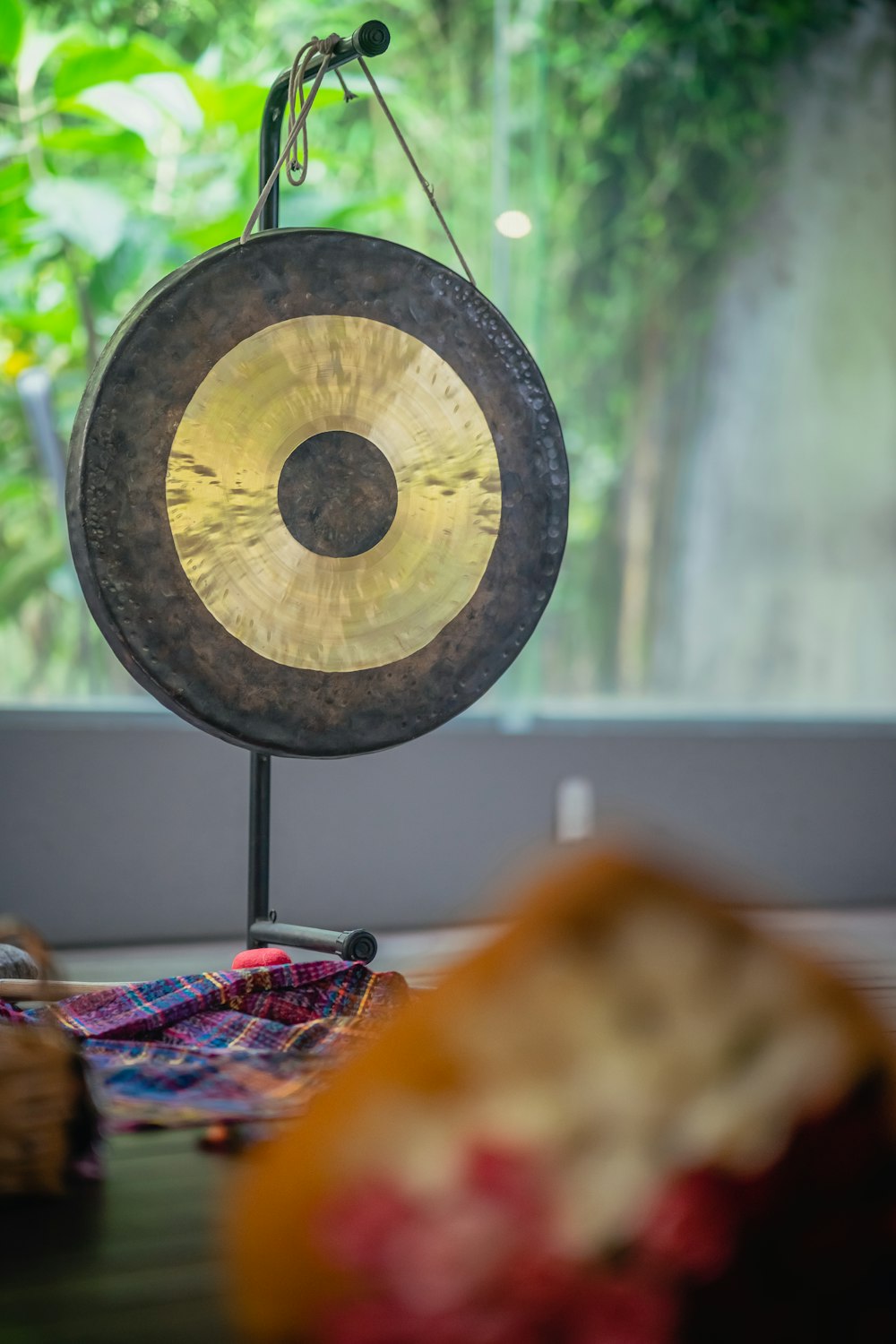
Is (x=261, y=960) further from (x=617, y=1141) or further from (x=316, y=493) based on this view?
(x=617, y=1141)

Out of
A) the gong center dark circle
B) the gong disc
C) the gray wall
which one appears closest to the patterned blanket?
the gong disc

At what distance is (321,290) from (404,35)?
1.56m

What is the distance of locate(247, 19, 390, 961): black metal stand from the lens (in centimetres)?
172

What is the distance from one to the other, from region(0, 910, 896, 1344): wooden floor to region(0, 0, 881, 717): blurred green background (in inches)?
77.8

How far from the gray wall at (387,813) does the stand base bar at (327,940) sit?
97cm

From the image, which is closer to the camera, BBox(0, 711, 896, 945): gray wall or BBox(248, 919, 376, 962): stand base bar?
BBox(248, 919, 376, 962): stand base bar

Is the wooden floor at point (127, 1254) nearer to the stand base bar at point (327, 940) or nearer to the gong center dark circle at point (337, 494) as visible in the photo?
the stand base bar at point (327, 940)

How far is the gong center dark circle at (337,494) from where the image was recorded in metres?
1.68

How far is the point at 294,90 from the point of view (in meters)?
1.70

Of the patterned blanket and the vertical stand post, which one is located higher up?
the vertical stand post

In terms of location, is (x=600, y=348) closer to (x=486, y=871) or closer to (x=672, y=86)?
(x=672, y=86)

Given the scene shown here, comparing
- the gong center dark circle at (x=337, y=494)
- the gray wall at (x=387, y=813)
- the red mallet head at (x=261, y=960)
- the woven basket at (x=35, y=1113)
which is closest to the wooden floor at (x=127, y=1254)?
the woven basket at (x=35, y=1113)

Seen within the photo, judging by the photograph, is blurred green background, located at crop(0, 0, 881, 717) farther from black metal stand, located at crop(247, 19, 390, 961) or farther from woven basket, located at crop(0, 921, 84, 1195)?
woven basket, located at crop(0, 921, 84, 1195)

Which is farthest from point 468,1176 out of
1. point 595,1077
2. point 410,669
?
point 410,669
